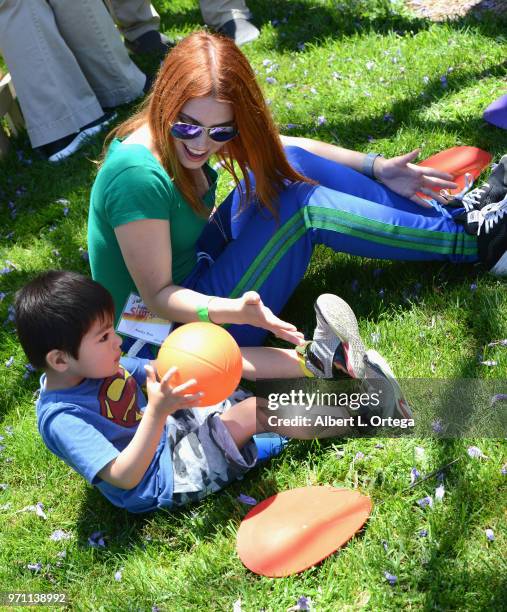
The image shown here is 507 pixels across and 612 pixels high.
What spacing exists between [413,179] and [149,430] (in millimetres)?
1539

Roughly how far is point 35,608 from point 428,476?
1265 mm

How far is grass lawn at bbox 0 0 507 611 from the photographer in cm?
212

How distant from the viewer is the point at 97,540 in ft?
8.31

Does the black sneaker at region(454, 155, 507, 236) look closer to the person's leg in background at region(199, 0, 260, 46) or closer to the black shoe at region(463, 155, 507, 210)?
the black shoe at region(463, 155, 507, 210)

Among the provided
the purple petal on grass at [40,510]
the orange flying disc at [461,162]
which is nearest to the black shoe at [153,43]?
the orange flying disc at [461,162]

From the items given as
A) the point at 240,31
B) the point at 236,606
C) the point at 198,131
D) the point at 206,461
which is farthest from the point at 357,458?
the point at 240,31

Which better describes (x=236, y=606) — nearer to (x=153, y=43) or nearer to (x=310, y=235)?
(x=310, y=235)

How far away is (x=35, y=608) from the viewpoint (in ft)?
7.75

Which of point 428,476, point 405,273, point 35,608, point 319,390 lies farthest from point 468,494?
point 35,608

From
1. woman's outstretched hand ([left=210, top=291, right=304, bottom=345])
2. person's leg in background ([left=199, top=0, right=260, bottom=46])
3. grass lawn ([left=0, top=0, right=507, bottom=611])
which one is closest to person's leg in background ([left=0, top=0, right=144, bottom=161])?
grass lawn ([left=0, top=0, right=507, bottom=611])

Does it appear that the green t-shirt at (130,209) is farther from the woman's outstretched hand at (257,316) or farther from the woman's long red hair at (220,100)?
the woman's outstretched hand at (257,316)

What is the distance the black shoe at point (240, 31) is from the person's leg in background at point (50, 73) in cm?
87

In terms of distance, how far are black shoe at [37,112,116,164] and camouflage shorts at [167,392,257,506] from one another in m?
2.94

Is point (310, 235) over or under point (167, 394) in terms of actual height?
under
